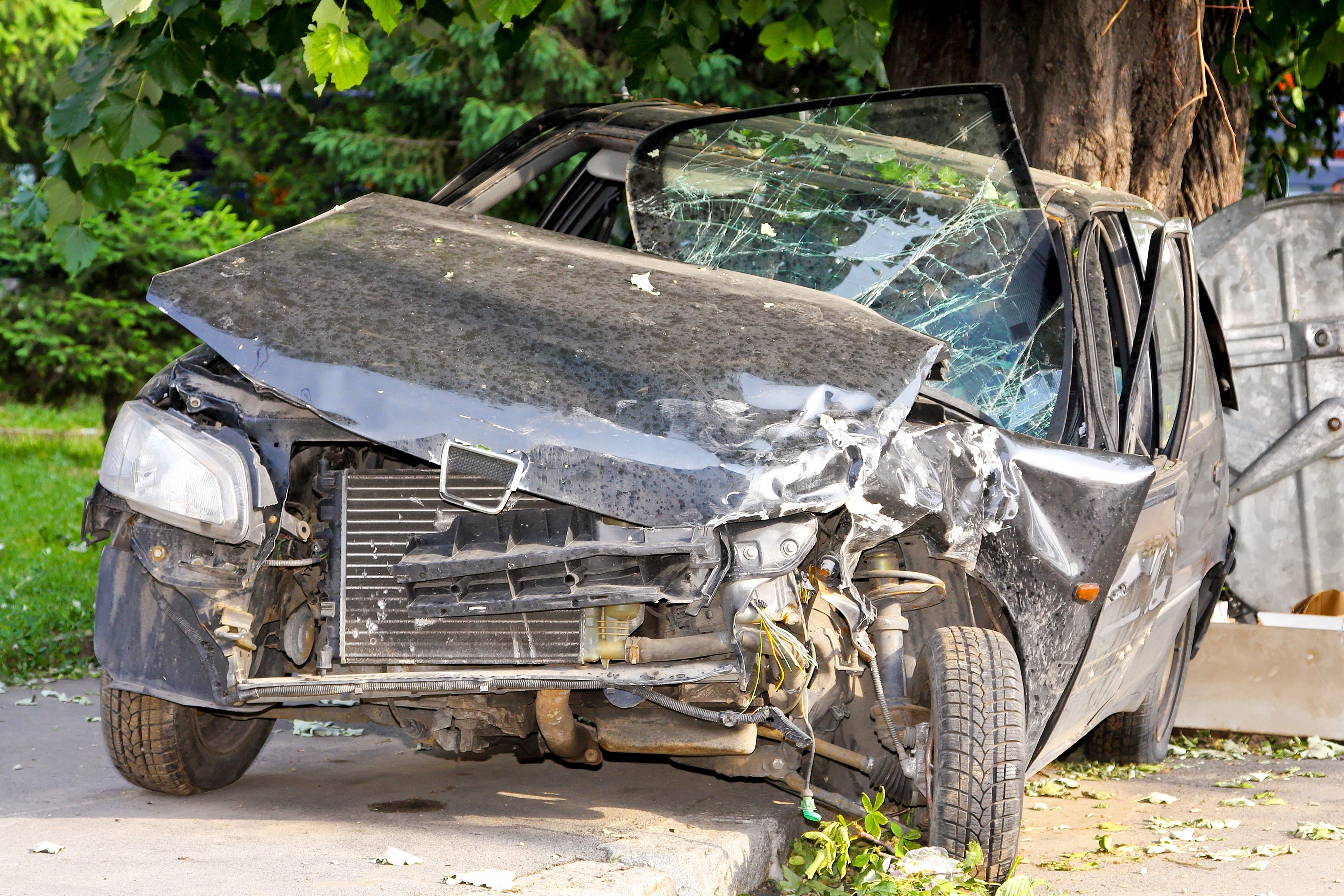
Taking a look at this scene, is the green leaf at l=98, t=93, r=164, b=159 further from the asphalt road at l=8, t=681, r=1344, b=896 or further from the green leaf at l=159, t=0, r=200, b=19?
the asphalt road at l=8, t=681, r=1344, b=896

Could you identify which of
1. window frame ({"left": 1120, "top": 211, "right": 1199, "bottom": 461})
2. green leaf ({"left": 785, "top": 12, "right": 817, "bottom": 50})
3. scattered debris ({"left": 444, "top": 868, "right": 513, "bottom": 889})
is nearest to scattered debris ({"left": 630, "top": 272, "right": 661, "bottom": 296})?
window frame ({"left": 1120, "top": 211, "right": 1199, "bottom": 461})

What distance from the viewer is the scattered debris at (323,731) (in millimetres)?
5348

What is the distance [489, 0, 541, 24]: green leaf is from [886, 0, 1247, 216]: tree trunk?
2670 mm

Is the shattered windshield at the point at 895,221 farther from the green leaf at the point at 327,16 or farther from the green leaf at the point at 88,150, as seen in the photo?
the green leaf at the point at 88,150

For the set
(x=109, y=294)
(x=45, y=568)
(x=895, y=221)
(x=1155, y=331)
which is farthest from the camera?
(x=109, y=294)

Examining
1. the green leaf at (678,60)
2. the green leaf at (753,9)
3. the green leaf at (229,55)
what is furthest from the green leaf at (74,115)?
the green leaf at (753,9)

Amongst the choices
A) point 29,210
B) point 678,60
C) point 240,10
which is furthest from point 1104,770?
point 29,210

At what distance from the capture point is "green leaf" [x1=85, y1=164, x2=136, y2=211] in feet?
Answer: 17.6

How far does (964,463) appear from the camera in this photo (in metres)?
3.43

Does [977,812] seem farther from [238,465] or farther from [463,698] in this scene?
[238,465]

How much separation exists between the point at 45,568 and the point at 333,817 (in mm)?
4375

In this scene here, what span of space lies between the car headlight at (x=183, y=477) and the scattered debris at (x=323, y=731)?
2.19 meters

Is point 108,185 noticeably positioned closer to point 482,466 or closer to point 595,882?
point 482,466

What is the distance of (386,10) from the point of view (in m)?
4.66
